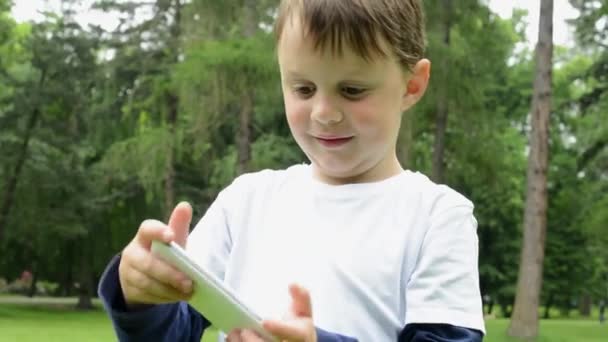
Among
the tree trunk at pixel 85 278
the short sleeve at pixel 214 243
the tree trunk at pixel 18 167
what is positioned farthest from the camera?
the tree trunk at pixel 85 278

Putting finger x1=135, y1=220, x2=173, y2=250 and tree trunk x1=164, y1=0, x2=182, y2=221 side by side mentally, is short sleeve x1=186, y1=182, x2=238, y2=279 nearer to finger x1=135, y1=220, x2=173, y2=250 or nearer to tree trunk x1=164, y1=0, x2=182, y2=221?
finger x1=135, y1=220, x2=173, y2=250

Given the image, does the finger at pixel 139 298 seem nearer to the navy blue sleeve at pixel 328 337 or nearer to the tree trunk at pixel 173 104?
the navy blue sleeve at pixel 328 337

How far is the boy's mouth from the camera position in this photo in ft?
4.55

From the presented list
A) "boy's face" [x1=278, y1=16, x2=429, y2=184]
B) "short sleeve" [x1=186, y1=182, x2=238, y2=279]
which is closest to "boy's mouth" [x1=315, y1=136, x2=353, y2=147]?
"boy's face" [x1=278, y1=16, x2=429, y2=184]

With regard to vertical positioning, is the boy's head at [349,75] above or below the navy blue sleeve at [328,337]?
above

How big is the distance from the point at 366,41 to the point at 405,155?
45.2 feet

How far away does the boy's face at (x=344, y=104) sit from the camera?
Result: 1.31 m

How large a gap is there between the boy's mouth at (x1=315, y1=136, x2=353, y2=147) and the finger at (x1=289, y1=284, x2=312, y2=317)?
1.20 ft

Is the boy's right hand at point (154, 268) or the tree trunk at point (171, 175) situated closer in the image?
the boy's right hand at point (154, 268)

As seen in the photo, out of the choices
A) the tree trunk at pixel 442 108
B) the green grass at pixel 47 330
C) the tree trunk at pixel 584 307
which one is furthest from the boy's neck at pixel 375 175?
the tree trunk at pixel 584 307

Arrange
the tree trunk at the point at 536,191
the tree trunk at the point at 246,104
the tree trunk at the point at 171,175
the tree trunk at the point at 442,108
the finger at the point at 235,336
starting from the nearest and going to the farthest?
the finger at the point at 235,336, the tree trunk at the point at 246,104, the tree trunk at the point at 536,191, the tree trunk at the point at 442,108, the tree trunk at the point at 171,175

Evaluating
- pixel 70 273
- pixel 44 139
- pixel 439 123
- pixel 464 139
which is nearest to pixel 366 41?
pixel 439 123

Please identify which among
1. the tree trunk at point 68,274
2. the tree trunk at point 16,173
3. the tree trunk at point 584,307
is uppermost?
the tree trunk at point 16,173

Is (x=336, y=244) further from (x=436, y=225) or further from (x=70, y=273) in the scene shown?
(x=70, y=273)
